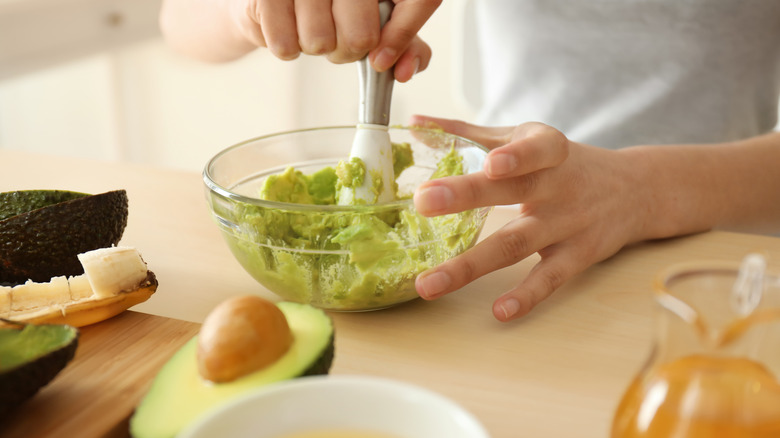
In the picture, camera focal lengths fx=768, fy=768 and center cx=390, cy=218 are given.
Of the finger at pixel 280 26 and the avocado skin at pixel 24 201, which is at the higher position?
the finger at pixel 280 26

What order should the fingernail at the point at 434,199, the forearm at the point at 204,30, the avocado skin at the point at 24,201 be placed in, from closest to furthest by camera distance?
the fingernail at the point at 434,199 → the avocado skin at the point at 24,201 → the forearm at the point at 204,30

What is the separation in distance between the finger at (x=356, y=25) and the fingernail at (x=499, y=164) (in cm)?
21

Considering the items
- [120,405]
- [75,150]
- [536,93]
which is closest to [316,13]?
[120,405]

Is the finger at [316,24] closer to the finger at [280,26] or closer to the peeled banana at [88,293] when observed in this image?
the finger at [280,26]

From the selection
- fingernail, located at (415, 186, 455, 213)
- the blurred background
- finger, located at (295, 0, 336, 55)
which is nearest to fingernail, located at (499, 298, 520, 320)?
fingernail, located at (415, 186, 455, 213)

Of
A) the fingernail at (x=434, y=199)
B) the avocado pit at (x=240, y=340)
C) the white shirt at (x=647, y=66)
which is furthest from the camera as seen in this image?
the white shirt at (x=647, y=66)

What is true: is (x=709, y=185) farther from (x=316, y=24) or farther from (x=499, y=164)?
(x=316, y=24)

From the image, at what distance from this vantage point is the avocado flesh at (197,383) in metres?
0.50

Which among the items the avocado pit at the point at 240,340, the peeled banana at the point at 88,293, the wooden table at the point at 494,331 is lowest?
the wooden table at the point at 494,331

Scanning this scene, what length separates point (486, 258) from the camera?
2.59 feet

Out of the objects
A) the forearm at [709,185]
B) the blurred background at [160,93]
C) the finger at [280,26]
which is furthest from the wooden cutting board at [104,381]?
the blurred background at [160,93]

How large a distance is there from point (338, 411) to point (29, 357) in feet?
0.83

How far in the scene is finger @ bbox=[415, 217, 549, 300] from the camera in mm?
736

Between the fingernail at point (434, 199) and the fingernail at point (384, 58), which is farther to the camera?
the fingernail at point (384, 58)
